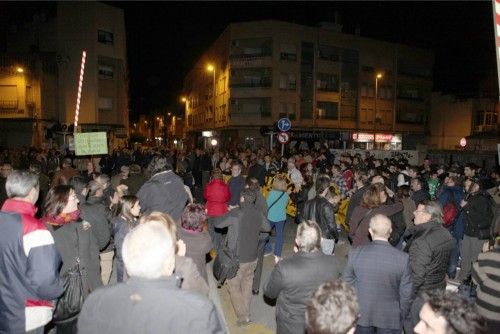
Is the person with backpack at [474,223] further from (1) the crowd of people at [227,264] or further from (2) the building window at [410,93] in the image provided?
(2) the building window at [410,93]

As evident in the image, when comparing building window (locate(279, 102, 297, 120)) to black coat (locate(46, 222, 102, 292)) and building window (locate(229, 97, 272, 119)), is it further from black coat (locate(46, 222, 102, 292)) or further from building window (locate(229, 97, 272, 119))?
black coat (locate(46, 222, 102, 292))

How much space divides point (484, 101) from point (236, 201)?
164 feet

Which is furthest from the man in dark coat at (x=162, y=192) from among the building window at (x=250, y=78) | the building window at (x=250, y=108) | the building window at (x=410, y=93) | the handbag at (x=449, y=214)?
the building window at (x=410, y=93)

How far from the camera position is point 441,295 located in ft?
7.83

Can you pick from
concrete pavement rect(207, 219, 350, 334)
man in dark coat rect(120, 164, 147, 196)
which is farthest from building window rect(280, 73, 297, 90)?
concrete pavement rect(207, 219, 350, 334)

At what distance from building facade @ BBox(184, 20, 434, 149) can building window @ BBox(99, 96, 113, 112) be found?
11.2m

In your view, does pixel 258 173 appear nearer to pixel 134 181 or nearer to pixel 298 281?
pixel 134 181

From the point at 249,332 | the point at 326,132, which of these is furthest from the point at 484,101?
the point at 249,332

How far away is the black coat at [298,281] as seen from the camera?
3875mm

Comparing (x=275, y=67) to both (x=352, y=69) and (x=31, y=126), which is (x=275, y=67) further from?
(x=31, y=126)

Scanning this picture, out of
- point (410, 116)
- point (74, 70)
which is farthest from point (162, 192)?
point (410, 116)

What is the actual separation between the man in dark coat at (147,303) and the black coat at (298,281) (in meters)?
1.64

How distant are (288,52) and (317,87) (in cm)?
526

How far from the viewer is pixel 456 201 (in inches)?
346
